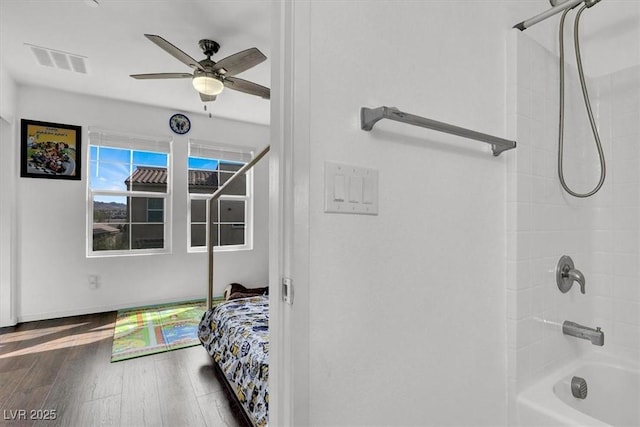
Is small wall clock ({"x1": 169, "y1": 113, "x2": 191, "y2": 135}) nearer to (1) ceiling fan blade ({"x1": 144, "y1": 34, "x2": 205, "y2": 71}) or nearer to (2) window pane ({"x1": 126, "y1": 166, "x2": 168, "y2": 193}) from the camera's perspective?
(2) window pane ({"x1": 126, "y1": 166, "x2": 168, "y2": 193})

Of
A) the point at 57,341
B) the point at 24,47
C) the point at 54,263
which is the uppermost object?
the point at 24,47

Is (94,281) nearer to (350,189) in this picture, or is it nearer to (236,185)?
(236,185)

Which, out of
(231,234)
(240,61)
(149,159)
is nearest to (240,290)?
(231,234)

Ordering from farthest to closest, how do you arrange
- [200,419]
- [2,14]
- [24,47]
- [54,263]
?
[54,263]
[24,47]
[2,14]
[200,419]

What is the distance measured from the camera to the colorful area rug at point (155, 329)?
2762 millimetres

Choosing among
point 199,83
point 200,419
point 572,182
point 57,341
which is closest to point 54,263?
point 57,341

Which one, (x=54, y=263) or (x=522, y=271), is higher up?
(x=522, y=271)

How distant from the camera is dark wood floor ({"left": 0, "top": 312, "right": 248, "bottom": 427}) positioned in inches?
71.3

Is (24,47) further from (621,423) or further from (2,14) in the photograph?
(621,423)

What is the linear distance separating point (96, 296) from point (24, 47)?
2593 millimetres

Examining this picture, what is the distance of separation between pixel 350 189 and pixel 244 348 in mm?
1341

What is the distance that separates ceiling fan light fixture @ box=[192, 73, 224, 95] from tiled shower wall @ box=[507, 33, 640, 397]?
2079 millimetres

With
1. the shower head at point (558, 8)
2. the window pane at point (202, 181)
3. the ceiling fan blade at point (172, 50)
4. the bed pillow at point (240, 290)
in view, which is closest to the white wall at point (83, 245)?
the window pane at point (202, 181)

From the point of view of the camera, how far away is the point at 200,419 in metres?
1.80
